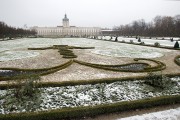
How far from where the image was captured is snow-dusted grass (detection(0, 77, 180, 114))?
22.0 ft

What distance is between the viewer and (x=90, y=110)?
636 cm

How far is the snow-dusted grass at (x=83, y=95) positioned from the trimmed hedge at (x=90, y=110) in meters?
0.54

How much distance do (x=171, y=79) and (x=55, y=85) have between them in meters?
5.67

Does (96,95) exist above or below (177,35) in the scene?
below

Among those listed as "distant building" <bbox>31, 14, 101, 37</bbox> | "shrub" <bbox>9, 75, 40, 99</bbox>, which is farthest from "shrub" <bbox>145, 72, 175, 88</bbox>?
"distant building" <bbox>31, 14, 101, 37</bbox>

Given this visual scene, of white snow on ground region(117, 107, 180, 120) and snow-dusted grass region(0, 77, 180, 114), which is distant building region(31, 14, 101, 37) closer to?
snow-dusted grass region(0, 77, 180, 114)

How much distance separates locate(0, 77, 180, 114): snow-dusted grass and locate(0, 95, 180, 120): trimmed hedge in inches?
21.4

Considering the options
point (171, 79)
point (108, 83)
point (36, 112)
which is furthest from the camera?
point (171, 79)

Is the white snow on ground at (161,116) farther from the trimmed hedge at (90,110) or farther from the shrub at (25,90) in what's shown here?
the shrub at (25,90)

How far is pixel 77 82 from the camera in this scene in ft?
28.3

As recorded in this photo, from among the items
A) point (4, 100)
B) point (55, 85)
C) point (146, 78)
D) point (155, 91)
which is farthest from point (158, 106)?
point (4, 100)

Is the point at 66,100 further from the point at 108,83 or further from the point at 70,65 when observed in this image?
the point at 70,65

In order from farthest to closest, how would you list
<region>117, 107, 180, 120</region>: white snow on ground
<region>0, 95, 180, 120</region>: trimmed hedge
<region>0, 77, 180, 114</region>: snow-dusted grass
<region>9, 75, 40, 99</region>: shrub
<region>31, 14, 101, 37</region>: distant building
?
<region>31, 14, 101, 37</region>: distant building
<region>9, 75, 40, 99</region>: shrub
<region>0, 77, 180, 114</region>: snow-dusted grass
<region>117, 107, 180, 120</region>: white snow on ground
<region>0, 95, 180, 120</region>: trimmed hedge

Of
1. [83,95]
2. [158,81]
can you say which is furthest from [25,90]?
[158,81]
